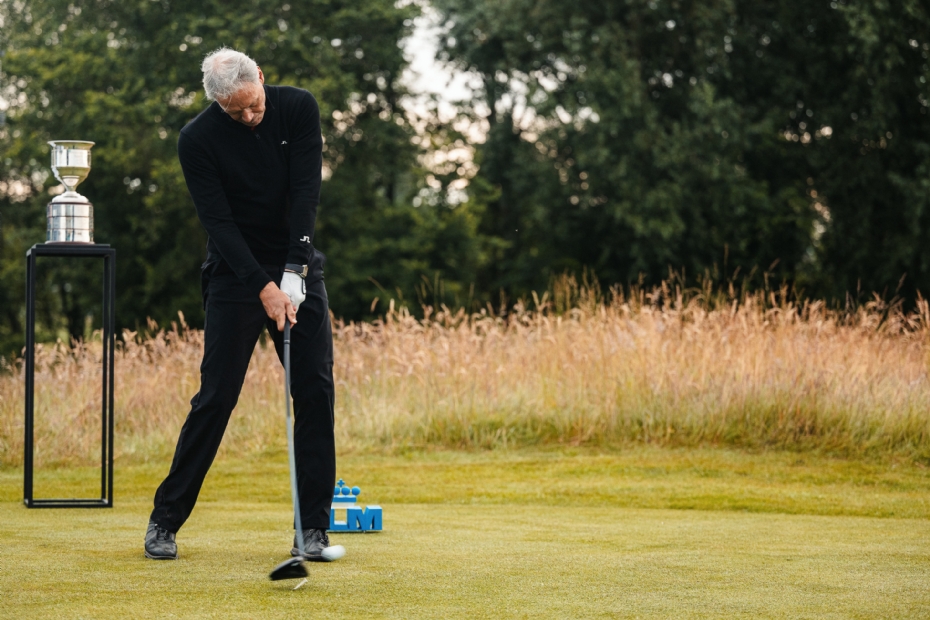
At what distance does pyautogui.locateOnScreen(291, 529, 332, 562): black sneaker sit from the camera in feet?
11.7

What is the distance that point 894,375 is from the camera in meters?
8.53

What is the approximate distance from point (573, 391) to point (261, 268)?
545cm

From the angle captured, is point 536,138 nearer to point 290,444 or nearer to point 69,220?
point 69,220

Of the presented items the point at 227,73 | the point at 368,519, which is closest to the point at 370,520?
the point at 368,519

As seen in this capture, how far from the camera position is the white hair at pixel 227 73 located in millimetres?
3455

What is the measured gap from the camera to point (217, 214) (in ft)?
11.9

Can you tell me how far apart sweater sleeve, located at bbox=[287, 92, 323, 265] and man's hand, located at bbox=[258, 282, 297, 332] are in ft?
0.39

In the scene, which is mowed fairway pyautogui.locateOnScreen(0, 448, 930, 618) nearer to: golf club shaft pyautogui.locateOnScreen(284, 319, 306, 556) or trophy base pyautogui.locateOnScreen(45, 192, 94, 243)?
golf club shaft pyautogui.locateOnScreen(284, 319, 306, 556)

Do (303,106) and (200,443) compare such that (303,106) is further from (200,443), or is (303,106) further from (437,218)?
(437,218)

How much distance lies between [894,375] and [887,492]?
1872 mm

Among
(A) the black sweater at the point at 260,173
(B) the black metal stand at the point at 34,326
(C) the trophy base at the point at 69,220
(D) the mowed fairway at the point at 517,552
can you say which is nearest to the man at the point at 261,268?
(A) the black sweater at the point at 260,173

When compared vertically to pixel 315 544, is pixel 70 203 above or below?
above

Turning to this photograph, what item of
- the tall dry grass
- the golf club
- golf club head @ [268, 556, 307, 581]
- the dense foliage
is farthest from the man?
the dense foliage

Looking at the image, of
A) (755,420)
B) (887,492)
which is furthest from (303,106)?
(755,420)
